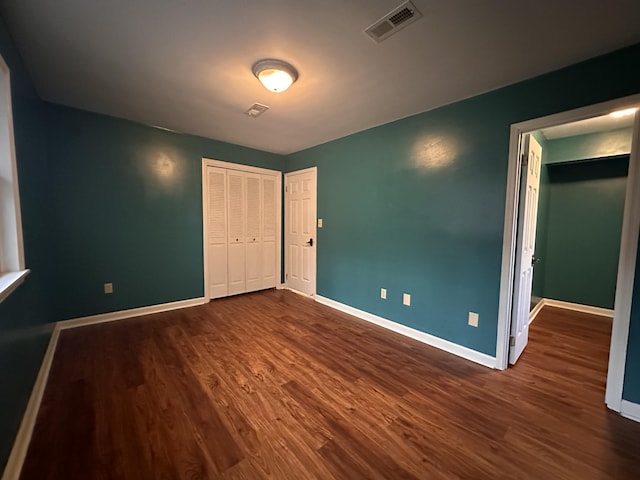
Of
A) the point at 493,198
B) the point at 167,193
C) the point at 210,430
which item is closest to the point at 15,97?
the point at 167,193

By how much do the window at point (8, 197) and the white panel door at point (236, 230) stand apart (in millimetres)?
2469

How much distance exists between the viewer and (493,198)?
2250mm

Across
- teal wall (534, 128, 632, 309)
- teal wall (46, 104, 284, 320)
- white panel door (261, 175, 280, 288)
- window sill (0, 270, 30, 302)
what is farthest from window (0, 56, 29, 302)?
teal wall (534, 128, 632, 309)

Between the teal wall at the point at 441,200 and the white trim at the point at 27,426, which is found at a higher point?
the teal wall at the point at 441,200

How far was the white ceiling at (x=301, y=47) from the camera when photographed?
4.60 ft

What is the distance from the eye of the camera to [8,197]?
62.2 inches

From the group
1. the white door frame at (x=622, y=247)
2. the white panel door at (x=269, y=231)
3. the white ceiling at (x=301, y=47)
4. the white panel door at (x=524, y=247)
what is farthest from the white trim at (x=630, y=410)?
the white panel door at (x=269, y=231)

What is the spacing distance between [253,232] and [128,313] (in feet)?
6.65

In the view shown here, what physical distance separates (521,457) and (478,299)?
4.06 feet

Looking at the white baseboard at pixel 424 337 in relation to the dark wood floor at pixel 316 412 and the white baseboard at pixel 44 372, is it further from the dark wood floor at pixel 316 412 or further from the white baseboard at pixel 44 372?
the white baseboard at pixel 44 372

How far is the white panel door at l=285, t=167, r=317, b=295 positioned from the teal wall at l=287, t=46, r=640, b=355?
59 centimetres

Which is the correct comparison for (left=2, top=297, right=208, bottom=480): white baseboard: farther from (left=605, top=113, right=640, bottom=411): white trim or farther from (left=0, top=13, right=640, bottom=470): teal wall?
(left=605, top=113, right=640, bottom=411): white trim

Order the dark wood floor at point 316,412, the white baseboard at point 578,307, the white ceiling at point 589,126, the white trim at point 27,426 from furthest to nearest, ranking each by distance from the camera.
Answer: the white baseboard at point 578,307, the white ceiling at point 589,126, the dark wood floor at point 316,412, the white trim at point 27,426

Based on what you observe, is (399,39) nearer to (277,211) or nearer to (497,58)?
(497,58)
